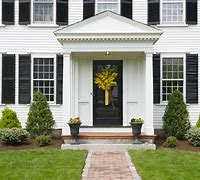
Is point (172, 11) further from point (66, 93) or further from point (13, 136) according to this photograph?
point (13, 136)

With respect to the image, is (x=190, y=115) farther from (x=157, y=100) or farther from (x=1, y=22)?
(x=1, y=22)

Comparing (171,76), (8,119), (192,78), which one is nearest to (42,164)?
(8,119)

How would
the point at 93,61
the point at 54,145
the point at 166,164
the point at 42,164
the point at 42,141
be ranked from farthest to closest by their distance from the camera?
→ the point at 93,61
the point at 54,145
the point at 42,141
the point at 166,164
the point at 42,164

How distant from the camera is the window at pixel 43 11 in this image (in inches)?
688

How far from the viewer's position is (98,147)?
46.5 feet

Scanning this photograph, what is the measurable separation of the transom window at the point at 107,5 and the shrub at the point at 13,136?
603 cm

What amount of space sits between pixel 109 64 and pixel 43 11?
359 cm

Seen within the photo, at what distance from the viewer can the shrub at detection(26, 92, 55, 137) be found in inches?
647

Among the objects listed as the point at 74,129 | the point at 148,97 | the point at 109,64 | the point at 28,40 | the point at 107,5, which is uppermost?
the point at 107,5

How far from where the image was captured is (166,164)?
11.2 metres

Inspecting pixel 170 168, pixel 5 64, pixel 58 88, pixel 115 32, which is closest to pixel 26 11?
pixel 5 64

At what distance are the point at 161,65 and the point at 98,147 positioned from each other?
4.92m

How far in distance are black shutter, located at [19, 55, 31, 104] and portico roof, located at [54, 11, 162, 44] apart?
9.96 ft

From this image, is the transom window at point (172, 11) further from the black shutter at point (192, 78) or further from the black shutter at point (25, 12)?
the black shutter at point (25, 12)
